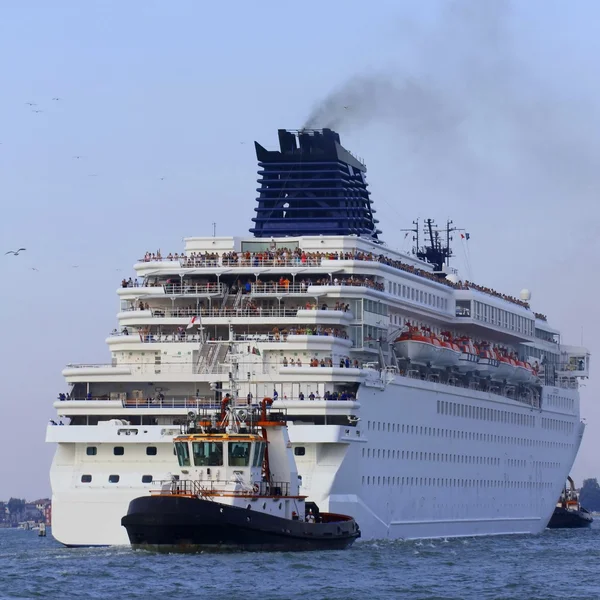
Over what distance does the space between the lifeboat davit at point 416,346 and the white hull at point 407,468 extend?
141 centimetres

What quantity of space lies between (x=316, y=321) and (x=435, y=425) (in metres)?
12.4

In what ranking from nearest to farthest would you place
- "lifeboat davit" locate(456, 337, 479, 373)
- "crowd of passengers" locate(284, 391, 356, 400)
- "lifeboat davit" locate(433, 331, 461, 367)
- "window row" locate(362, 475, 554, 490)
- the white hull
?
the white hull
"crowd of passengers" locate(284, 391, 356, 400)
"window row" locate(362, 475, 554, 490)
"lifeboat davit" locate(433, 331, 461, 367)
"lifeboat davit" locate(456, 337, 479, 373)

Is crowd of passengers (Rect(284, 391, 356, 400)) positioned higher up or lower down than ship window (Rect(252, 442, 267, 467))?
higher up

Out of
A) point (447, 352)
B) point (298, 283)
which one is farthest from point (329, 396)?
point (447, 352)

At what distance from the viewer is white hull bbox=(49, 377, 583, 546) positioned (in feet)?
255

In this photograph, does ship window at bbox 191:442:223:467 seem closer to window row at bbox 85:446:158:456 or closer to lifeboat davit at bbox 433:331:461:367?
window row at bbox 85:446:158:456

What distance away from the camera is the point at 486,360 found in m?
102

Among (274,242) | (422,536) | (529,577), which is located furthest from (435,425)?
(529,577)

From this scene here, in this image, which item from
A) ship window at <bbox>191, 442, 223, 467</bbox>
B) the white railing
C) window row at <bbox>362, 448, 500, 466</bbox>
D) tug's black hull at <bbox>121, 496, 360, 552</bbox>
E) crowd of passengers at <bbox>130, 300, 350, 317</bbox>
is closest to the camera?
tug's black hull at <bbox>121, 496, 360, 552</bbox>

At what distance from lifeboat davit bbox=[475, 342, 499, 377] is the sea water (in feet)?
82.6

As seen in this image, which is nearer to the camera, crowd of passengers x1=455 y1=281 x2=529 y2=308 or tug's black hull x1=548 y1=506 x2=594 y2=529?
crowd of passengers x1=455 y1=281 x2=529 y2=308

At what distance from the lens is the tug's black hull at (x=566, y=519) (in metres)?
135

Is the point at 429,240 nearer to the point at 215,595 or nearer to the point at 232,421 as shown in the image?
the point at 232,421

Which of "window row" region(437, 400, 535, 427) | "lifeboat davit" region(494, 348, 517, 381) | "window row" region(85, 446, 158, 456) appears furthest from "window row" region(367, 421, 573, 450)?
"window row" region(85, 446, 158, 456)
